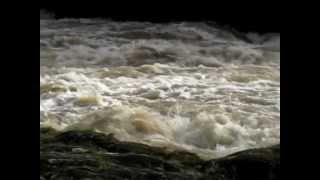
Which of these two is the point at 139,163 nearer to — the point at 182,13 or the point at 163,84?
the point at 163,84

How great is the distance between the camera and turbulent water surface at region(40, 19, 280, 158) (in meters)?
4.54

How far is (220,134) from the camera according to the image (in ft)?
14.8

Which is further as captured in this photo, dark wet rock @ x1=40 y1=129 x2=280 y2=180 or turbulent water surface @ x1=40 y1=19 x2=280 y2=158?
turbulent water surface @ x1=40 y1=19 x2=280 y2=158

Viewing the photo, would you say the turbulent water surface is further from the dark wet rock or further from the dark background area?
the dark wet rock

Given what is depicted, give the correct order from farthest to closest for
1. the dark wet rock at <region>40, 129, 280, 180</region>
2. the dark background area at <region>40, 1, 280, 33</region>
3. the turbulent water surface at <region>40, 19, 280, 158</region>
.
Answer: the dark background area at <region>40, 1, 280, 33</region>, the turbulent water surface at <region>40, 19, 280, 158</region>, the dark wet rock at <region>40, 129, 280, 180</region>

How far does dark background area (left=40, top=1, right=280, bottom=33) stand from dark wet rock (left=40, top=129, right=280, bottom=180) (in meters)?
2.77

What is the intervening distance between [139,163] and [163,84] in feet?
5.82

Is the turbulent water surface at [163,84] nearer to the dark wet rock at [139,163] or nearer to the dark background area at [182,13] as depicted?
the dark background area at [182,13]

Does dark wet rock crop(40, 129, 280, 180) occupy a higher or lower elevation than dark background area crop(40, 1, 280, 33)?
lower

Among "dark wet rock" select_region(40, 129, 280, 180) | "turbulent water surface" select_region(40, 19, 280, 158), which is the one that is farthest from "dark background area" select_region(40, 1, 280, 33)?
"dark wet rock" select_region(40, 129, 280, 180)
